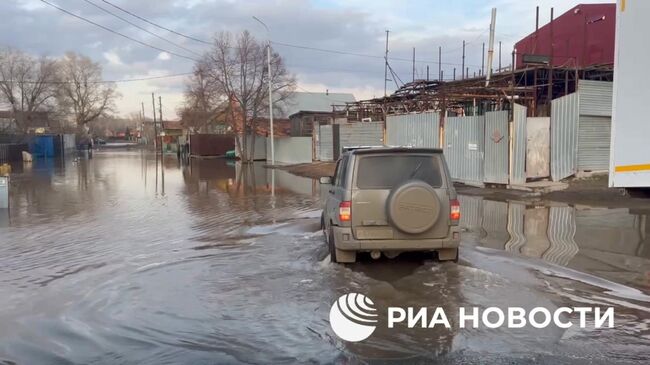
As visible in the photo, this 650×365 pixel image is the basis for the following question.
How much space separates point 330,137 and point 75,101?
7962 centimetres

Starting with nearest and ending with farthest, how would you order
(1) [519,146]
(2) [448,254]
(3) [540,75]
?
(2) [448,254], (1) [519,146], (3) [540,75]

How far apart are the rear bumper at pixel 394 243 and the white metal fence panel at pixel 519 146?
1040cm

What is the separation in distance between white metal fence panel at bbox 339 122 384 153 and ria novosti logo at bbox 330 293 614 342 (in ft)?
65.7

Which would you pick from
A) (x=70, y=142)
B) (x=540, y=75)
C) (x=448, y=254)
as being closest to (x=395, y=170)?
(x=448, y=254)

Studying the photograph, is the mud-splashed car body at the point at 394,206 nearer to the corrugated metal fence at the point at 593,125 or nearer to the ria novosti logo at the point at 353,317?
the ria novosti logo at the point at 353,317

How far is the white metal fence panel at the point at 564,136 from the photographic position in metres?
16.9

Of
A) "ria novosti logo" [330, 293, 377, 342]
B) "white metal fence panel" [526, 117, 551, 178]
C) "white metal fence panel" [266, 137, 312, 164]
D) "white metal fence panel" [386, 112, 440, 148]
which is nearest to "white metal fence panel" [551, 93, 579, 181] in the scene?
"white metal fence panel" [526, 117, 551, 178]

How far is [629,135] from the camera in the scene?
→ 734cm

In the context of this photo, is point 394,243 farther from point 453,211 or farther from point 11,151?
point 11,151

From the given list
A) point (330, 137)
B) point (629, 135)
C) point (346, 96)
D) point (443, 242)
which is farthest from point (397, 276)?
point (346, 96)

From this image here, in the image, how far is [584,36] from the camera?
29953 millimetres

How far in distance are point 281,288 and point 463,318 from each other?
7.65 ft

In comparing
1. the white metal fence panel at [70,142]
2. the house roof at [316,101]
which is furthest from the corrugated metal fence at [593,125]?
the white metal fence panel at [70,142]

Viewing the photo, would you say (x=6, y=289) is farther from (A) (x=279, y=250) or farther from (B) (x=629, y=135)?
(B) (x=629, y=135)
